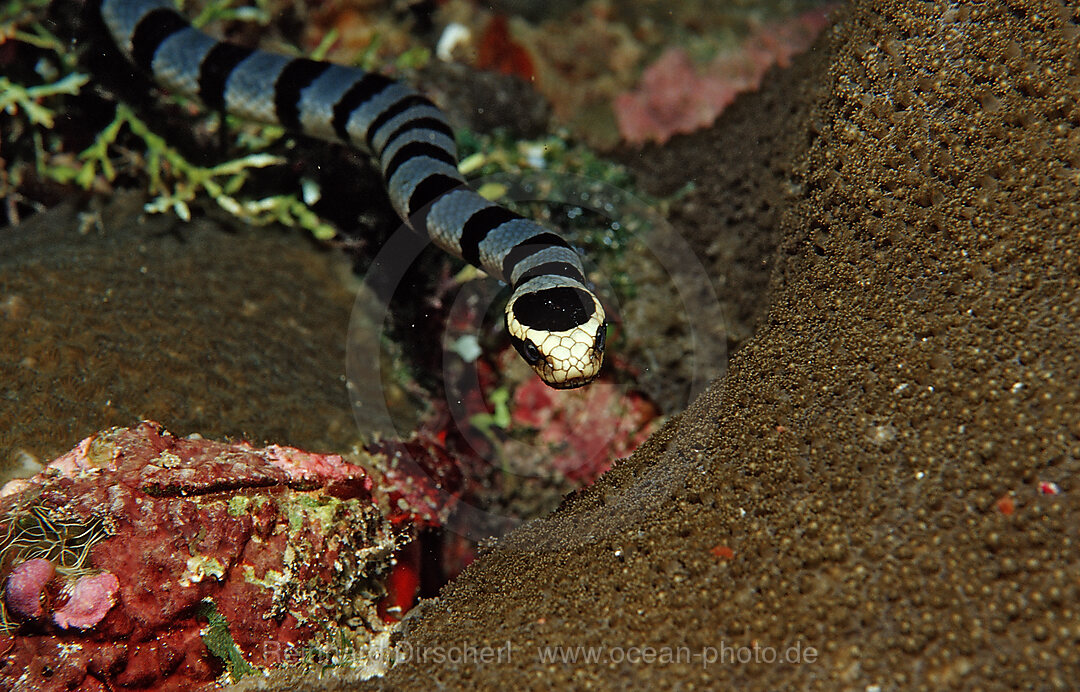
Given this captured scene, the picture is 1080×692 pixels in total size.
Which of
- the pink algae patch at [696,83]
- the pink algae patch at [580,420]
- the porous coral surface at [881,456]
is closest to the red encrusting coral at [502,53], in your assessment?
the pink algae patch at [696,83]

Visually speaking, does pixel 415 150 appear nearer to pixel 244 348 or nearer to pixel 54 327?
pixel 244 348

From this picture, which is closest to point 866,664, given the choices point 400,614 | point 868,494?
point 868,494

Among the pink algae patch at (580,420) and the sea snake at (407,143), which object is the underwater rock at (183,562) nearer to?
the sea snake at (407,143)

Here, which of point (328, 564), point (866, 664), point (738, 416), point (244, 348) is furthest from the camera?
point (244, 348)

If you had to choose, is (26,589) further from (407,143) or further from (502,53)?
(502,53)

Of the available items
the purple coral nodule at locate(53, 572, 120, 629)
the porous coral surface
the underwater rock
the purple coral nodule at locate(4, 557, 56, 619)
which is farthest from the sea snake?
the purple coral nodule at locate(4, 557, 56, 619)

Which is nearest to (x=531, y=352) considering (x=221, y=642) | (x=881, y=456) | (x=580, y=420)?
(x=580, y=420)
